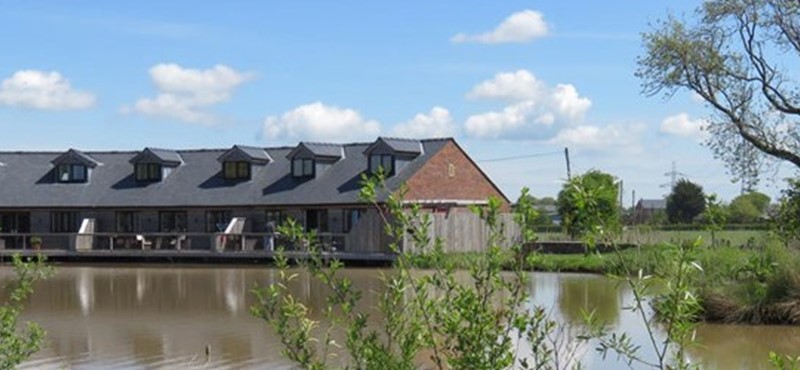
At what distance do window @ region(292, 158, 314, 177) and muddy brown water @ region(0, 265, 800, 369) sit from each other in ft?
38.8

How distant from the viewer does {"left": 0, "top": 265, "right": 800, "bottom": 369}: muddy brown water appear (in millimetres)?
17125

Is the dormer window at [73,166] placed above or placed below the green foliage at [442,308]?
above

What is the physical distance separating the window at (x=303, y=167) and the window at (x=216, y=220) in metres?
3.28

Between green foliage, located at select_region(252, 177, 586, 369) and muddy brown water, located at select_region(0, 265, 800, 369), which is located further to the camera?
muddy brown water, located at select_region(0, 265, 800, 369)

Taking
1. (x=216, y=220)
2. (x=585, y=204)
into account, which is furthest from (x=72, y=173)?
(x=585, y=204)

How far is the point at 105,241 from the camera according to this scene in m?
48.6

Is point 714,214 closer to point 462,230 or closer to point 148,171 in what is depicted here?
point 462,230

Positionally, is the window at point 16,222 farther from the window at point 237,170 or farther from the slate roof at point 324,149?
the slate roof at point 324,149

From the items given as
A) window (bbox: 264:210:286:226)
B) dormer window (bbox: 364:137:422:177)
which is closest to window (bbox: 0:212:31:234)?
window (bbox: 264:210:286:226)

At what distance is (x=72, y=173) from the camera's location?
52.2 m

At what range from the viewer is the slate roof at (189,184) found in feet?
154

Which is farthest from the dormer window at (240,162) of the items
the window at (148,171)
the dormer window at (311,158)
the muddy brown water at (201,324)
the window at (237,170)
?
the muddy brown water at (201,324)

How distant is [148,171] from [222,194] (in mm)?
4645

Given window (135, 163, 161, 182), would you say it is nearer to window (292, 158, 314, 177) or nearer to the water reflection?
window (292, 158, 314, 177)
